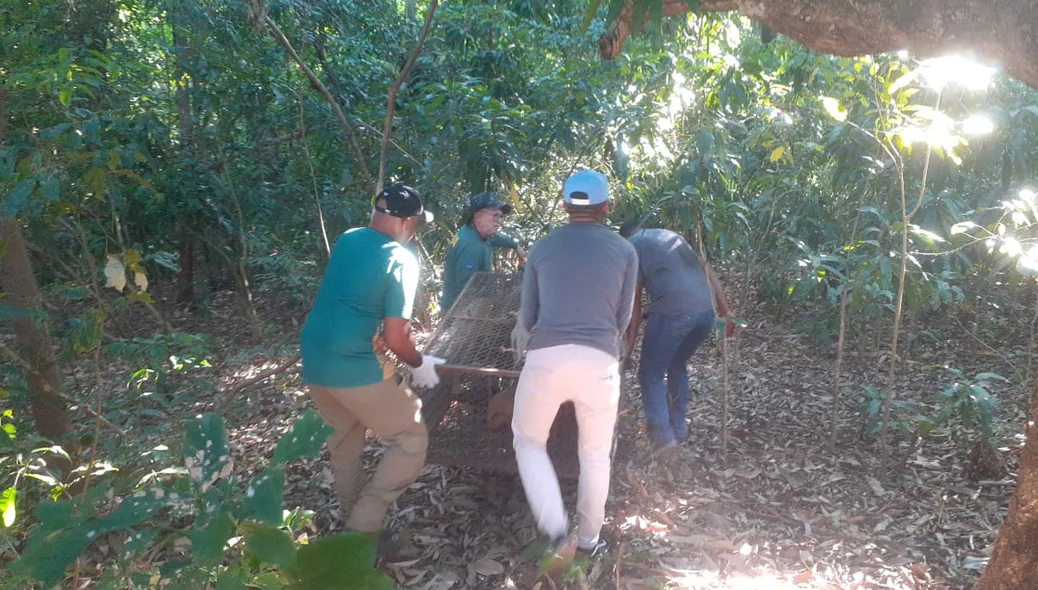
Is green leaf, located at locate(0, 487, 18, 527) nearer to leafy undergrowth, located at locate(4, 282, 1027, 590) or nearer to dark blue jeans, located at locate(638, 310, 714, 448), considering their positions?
leafy undergrowth, located at locate(4, 282, 1027, 590)

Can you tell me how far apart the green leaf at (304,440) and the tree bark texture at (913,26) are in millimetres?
2135

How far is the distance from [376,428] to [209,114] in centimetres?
502

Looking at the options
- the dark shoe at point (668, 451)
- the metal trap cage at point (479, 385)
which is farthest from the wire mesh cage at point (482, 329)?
the dark shoe at point (668, 451)

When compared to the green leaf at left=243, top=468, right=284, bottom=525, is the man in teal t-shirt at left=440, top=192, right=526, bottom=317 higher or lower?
lower

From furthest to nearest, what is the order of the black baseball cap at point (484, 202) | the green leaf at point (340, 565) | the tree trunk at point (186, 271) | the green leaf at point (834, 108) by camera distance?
the tree trunk at point (186, 271) → the black baseball cap at point (484, 202) → the green leaf at point (834, 108) → the green leaf at point (340, 565)

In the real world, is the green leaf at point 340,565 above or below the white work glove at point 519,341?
above

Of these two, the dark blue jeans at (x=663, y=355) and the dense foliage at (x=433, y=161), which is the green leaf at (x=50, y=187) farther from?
the dark blue jeans at (x=663, y=355)

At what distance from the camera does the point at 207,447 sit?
163 cm

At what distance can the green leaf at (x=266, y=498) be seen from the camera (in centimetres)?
140

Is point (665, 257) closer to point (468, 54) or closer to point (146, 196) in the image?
point (468, 54)

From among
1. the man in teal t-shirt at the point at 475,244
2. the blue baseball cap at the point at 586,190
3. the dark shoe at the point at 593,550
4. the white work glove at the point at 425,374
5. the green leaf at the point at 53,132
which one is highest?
the green leaf at the point at 53,132

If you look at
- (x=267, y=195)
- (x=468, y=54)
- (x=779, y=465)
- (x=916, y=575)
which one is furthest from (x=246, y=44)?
(x=916, y=575)

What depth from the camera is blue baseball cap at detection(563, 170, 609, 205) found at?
3057 millimetres

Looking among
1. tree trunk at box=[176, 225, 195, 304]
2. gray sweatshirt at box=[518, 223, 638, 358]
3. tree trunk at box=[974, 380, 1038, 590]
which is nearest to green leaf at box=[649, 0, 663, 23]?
gray sweatshirt at box=[518, 223, 638, 358]
